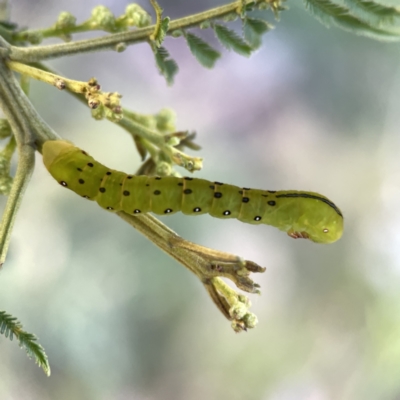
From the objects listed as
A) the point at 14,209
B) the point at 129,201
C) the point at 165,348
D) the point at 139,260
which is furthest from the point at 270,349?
the point at 14,209

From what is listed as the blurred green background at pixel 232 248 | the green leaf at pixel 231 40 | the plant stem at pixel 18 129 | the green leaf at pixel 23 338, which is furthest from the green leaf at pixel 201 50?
the green leaf at pixel 23 338

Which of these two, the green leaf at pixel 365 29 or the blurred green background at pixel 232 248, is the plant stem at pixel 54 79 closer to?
the green leaf at pixel 365 29

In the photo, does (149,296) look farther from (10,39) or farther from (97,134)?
(10,39)

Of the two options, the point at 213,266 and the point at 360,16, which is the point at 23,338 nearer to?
the point at 213,266

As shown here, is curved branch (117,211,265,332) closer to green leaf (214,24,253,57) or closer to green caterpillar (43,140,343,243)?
green caterpillar (43,140,343,243)

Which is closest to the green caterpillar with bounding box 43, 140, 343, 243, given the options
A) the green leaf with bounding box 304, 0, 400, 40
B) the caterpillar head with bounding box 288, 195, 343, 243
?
the caterpillar head with bounding box 288, 195, 343, 243
